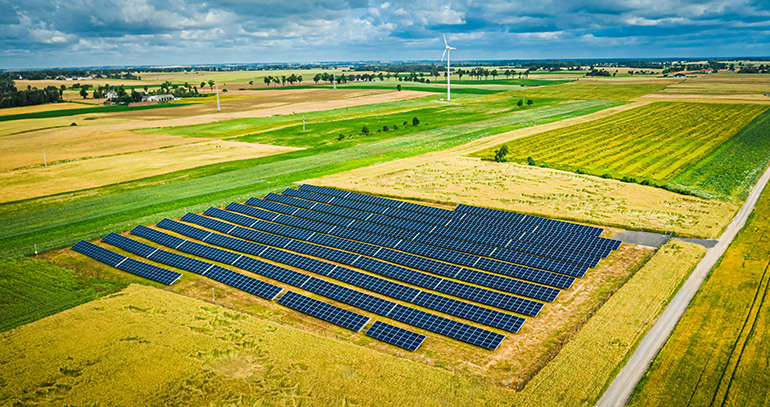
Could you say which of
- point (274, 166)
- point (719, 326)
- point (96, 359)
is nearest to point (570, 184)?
point (719, 326)

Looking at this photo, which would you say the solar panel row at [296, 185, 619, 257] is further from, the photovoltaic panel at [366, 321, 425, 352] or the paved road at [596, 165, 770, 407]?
the photovoltaic panel at [366, 321, 425, 352]

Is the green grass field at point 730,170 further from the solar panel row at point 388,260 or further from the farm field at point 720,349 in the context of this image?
the solar panel row at point 388,260

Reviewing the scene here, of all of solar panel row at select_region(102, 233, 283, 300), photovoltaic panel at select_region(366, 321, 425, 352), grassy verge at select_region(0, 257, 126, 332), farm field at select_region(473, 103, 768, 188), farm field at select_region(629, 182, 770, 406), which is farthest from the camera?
farm field at select_region(473, 103, 768, 188)

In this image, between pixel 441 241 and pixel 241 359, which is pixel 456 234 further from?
pixel 241 359

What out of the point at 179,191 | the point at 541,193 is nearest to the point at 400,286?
the point at 541,193

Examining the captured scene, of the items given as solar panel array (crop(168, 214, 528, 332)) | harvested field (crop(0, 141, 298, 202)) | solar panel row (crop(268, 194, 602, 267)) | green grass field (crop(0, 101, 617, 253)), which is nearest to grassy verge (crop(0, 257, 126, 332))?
green grass field (crop(0, 101, 617, 253))

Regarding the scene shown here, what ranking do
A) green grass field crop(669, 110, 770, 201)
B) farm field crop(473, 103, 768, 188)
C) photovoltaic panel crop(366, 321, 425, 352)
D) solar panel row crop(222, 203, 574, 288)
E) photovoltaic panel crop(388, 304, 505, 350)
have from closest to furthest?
photovoltaic panel crop(366, 321, 425, 352) < photovoltaic panel crop(388, 304, 505, 350) < solar panel row crop(222, 203, 574, 288) < green grass field crop(669, 110, 770, 201) < farm field crop(473, 103, 768, 188)

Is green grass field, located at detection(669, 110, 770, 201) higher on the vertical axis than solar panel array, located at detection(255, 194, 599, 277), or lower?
higher

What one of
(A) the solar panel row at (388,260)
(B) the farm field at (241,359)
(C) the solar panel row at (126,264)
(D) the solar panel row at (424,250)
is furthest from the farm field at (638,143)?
(C) the solar panel row at (126,264)
